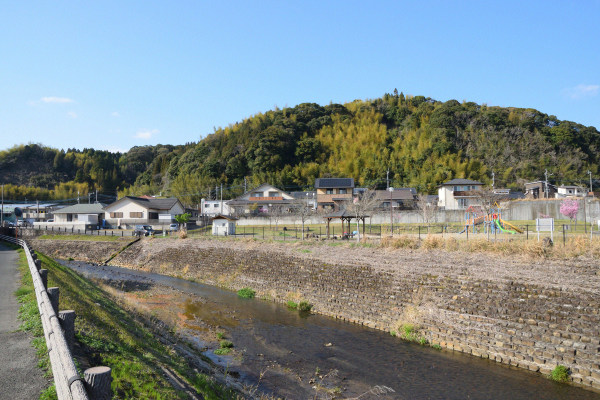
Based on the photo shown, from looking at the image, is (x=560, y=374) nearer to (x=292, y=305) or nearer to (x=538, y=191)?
(x=292, y=305)

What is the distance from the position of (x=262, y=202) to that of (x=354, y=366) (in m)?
49.0

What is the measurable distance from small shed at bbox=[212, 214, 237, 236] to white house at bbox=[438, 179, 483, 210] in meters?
33.0

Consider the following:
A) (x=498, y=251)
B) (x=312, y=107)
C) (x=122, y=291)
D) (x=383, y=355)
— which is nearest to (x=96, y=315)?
(x=383, y=355)

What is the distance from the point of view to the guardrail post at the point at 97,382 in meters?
2.80

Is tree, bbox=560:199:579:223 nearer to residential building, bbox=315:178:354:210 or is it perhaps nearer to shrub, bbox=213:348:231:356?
residential building, bbox=315:178:354:210

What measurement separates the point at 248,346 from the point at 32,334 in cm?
755

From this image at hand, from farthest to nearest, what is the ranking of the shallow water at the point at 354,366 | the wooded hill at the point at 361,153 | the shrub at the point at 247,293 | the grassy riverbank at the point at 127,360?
1. the wooded hill at the point at 361,153
2. the shrub at the point at 247,293
3. the shallow water at the point at 354,366
4. the grassy riverbank at the point at 127,360

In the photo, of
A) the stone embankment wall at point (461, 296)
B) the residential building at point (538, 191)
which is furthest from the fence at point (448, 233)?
the residential building at point (538, 191)

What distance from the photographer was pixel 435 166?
6638 centimetres

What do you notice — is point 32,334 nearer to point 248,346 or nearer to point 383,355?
point 248,346

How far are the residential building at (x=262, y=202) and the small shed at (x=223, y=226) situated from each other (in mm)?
18466

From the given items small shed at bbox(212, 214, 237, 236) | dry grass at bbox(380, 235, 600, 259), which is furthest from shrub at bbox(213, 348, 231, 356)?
small shed at bbox(212, 214, 237, 236)

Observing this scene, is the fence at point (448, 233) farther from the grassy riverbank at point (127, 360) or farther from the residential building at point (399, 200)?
the grassy riverbank at point (127, 360)

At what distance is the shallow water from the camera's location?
9.79m
